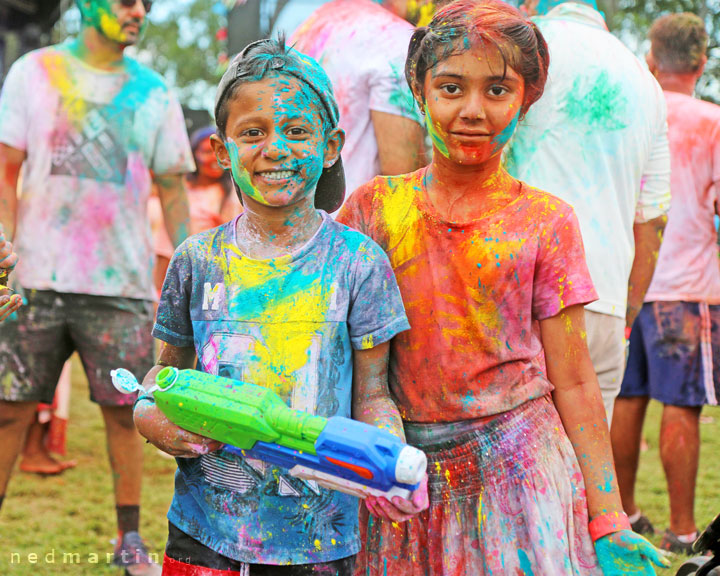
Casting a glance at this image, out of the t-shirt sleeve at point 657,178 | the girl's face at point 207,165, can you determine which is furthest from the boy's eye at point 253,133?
the girl's face at point 207,165

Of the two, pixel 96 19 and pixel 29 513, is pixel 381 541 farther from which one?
pixel 29 513

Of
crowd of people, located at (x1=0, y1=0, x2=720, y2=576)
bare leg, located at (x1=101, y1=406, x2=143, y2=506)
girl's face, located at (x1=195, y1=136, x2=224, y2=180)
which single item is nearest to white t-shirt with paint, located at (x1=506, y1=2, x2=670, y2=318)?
crowd of people, located at (x1=0, y1=0, x2=720, y2=576)

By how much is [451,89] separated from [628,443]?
2.78 m

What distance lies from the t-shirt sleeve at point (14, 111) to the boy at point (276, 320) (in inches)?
75.1

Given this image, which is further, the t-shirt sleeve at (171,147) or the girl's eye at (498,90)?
the t-shirt sleeve at (171,147)

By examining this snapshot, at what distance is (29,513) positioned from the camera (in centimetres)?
436

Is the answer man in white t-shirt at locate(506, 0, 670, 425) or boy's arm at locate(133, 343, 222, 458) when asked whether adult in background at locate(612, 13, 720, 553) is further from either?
boy's arm at locate(133, 343, 222, 458)

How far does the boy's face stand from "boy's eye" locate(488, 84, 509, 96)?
0.39 metres

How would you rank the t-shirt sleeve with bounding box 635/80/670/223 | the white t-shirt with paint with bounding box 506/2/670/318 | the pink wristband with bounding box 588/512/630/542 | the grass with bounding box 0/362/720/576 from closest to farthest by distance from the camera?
the pink wristband with bounding box 588/512/630/542
the white t-shirt with paint with bounding box 506/2/670/318
the t-shirt sleeve with bounding box 635/80/670/223
the grass with bounding box 0/362/720/576

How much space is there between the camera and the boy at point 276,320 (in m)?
1.82

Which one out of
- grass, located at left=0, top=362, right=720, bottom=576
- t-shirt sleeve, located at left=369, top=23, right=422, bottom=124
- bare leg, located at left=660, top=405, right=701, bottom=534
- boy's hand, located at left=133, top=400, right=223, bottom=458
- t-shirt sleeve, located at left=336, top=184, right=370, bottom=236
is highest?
t-shirt sleeve, located at left=369, top=23, right=422, bottom=124

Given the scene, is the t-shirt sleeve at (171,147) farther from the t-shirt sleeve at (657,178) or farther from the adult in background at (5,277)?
the t-shirt sleeve at (657,178)

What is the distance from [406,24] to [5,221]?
180 cm

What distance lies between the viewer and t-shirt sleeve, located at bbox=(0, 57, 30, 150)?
3520 mm
